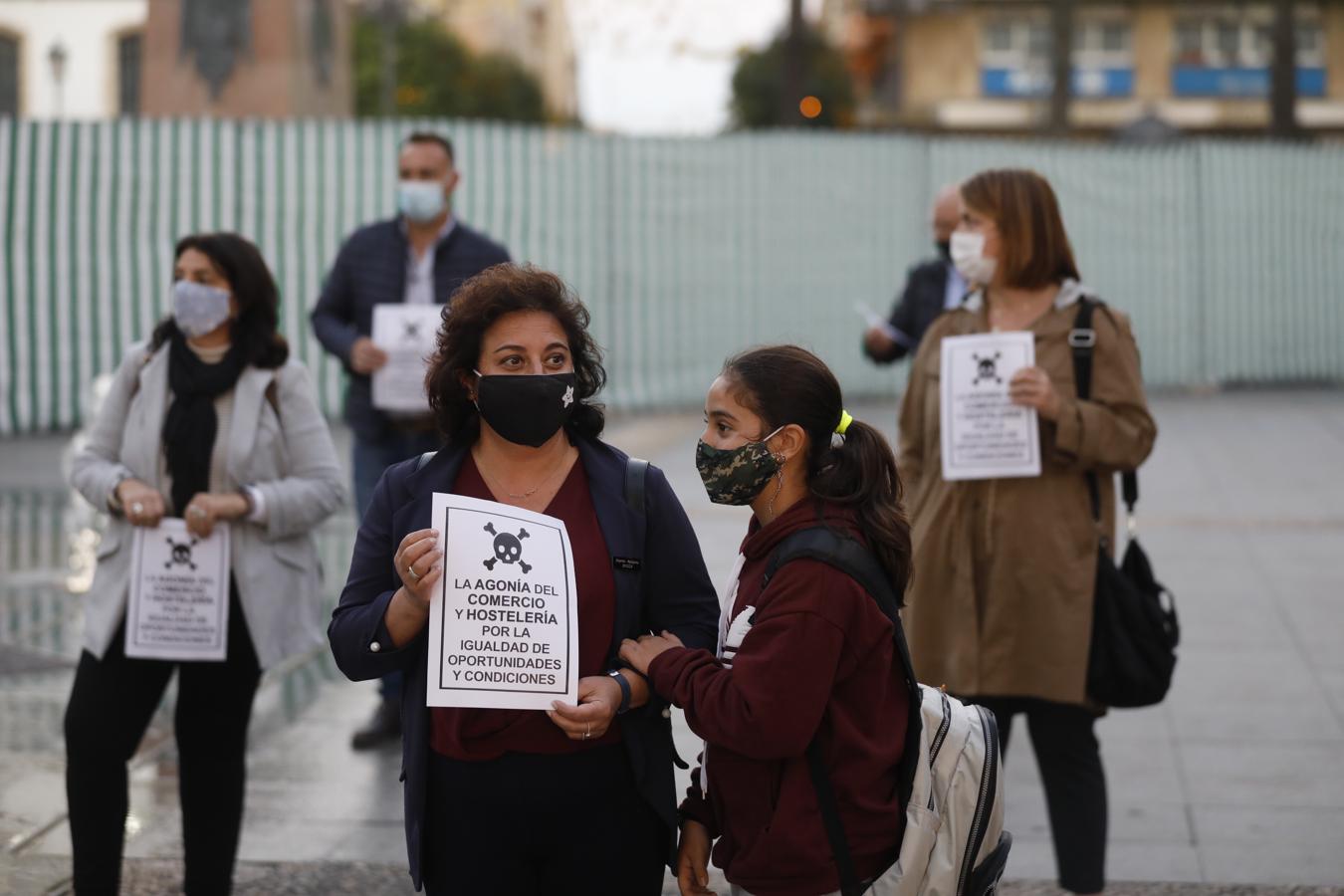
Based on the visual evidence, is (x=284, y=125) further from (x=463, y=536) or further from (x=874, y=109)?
(x=874, y=109)

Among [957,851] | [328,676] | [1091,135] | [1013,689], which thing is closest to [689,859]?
[957,851]

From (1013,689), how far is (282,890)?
2116 mm

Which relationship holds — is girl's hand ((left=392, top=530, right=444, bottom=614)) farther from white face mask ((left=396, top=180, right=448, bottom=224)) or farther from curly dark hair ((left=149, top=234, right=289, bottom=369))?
white face mask ((left=396, top=180, right=448, bottom=224))

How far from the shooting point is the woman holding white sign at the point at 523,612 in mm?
3166

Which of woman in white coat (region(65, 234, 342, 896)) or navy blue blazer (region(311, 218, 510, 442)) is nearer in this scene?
woman in white coat (region(65, 234, 342, 896))

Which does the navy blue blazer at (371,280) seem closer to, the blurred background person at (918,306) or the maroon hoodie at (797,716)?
the blurred background person at (918,306)

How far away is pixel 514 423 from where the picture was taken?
10.9 ft

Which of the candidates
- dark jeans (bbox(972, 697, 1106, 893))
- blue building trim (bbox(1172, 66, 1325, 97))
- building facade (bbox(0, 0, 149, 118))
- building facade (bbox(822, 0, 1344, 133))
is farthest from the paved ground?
blue building trim (bbox(1172, 66, 1325, 97))

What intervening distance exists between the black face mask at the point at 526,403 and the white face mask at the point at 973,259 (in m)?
1.76

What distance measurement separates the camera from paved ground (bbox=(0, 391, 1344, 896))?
5.30 metres

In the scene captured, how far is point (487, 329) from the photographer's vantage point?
3.39m

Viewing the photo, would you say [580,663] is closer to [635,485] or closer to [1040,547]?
[635,485]

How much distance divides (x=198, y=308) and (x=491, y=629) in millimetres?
1956

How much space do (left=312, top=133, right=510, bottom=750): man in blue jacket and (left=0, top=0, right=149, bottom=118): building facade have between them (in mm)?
50580
